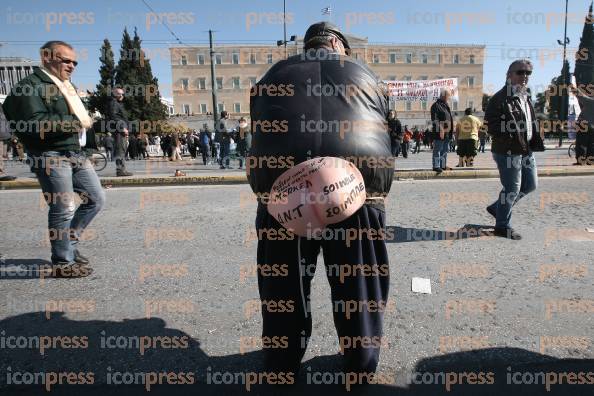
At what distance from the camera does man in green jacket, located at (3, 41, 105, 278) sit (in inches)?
115

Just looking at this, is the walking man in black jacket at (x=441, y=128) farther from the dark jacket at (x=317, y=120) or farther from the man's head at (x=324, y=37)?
the dark jacket at (x=317, y=120)

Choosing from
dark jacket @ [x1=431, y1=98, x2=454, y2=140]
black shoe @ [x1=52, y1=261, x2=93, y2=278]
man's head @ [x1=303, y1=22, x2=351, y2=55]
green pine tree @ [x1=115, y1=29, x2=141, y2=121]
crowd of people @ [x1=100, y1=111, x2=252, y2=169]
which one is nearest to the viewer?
man's head @ [x1=303, y1=22, x2=351, y2=55]

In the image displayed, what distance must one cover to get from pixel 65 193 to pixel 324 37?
2.46 meters

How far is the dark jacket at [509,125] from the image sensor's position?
4.03 metres

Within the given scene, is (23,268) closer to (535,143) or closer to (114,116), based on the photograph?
(535,143)

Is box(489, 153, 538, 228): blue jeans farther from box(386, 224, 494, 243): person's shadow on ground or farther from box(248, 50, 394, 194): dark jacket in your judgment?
box(248, 50, 394, 194): dark jacket

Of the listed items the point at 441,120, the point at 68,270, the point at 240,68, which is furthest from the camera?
the point at 240,68

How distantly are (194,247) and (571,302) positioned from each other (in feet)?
10.6

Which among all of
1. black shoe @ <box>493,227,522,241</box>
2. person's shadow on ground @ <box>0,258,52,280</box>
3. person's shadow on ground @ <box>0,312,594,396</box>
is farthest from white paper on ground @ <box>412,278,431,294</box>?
person's shadow on ground @ <box>0,258,52,280</box>

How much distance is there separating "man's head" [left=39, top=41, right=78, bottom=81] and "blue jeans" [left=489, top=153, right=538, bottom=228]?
164 inches

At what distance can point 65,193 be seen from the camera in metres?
3.12

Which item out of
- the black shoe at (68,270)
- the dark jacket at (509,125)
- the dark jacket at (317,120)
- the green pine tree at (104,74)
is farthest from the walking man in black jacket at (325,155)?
the green pine tree at (104,74)

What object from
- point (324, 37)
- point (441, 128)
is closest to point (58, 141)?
point (324, 37)

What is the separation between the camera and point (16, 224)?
5.11m
